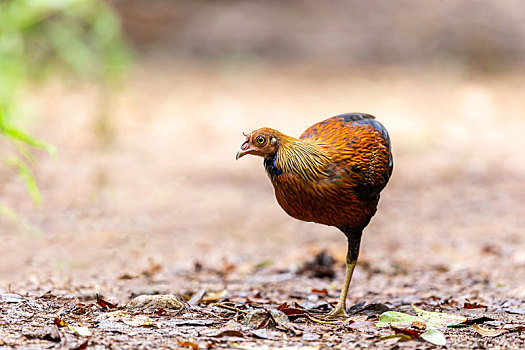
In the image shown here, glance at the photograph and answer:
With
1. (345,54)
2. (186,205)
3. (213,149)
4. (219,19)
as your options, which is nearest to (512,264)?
(186,205)

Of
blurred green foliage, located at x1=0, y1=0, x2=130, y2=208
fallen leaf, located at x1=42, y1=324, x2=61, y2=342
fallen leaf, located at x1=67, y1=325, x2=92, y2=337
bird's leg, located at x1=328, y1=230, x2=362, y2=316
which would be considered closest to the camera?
fallen leaf, located at x1=42, y1=324, x2=61, y2=342

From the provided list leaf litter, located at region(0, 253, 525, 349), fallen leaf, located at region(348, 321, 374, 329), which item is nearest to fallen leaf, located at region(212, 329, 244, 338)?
leaf litter, located at region(0, 253, 525, 349)

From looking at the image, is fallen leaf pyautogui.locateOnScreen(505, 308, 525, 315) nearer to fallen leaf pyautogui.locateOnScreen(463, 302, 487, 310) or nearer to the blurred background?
fallen leaf pyautogui.locateOnScreen(463, 302, 487, 310)

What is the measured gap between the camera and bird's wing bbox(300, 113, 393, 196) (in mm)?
3885

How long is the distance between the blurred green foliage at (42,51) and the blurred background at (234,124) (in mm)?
37

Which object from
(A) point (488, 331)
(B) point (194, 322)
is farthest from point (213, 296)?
(A) point (488, 331)

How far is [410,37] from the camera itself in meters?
16.2

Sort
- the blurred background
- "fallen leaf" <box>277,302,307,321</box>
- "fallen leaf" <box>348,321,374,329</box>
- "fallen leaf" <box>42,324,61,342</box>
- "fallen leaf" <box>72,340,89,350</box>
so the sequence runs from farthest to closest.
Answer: the blurred background < "fallen leaf" <box>277,302,307,321</box> < "fallen leaf" <box>348,321,374,329</box> < "fallen leaf" <box>42,324,61,342</box> < "fallen leaf" <box>72,340,89,350</box>

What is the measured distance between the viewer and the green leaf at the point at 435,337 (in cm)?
306

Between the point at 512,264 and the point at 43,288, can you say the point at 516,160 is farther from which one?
the point at 43,288

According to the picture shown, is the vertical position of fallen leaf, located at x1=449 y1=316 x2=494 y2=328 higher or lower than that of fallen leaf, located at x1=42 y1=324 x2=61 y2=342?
higher

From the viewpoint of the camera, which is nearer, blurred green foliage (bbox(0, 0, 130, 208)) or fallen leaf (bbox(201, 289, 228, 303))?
fallen leaf (bbox(201, 289, 228, 303))

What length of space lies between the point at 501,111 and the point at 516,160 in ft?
9.19

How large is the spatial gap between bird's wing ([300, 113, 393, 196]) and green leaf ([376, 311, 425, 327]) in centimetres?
72
